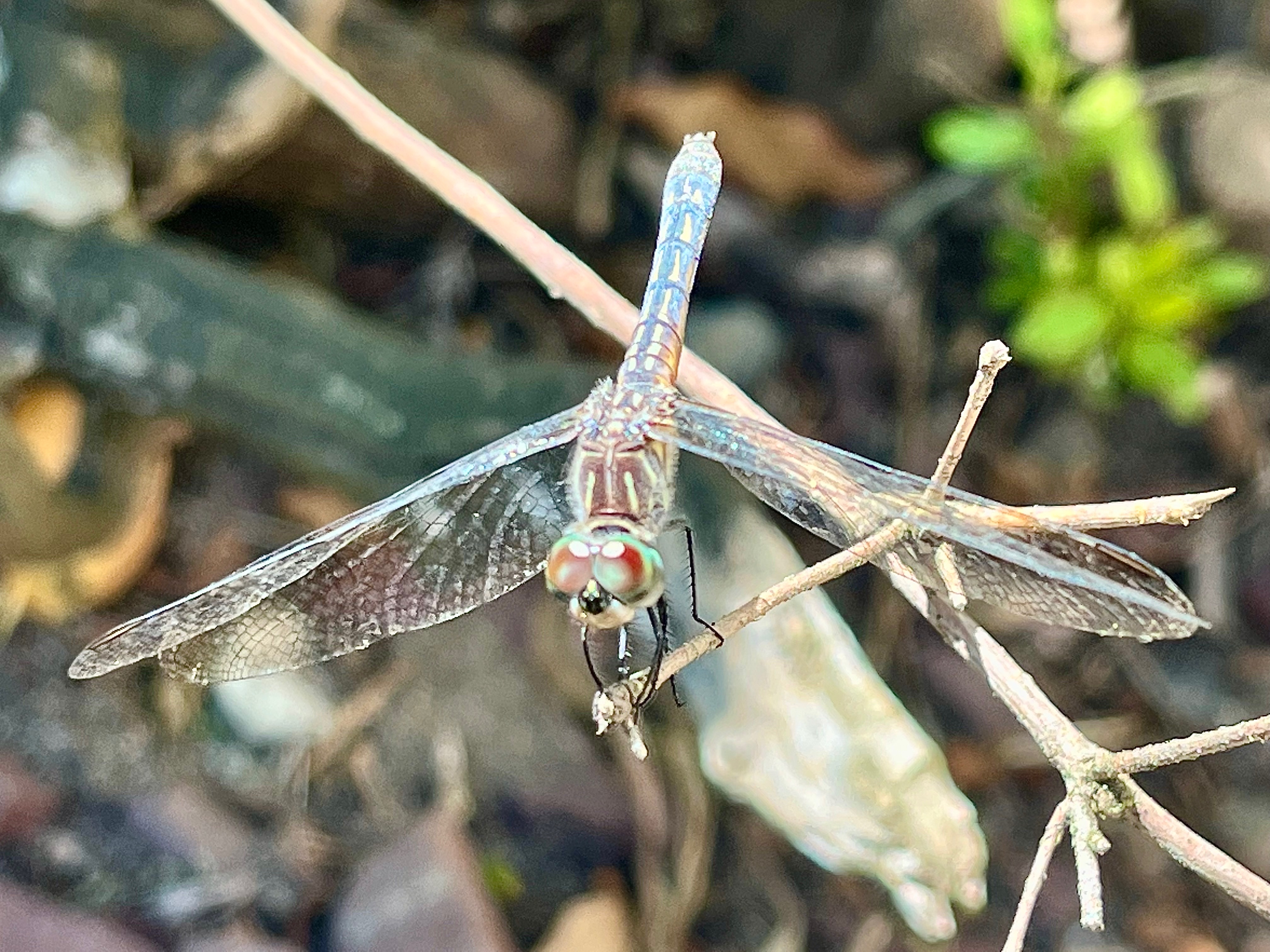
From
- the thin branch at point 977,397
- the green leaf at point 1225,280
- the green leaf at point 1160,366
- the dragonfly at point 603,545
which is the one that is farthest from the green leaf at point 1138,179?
the thin branch at point 977,397

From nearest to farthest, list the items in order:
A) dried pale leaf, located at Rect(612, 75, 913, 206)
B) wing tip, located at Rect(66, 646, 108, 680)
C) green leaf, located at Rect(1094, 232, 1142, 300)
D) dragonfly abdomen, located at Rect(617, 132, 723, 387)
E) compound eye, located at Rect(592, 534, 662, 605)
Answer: compound eye, located at Rect(592, 534, 662, 605), wing tip, located at Rect(66, 646, 108, 680), dragonfly abdomen, located at Rect(617, 132, 723, 387), green leaf, located at Rect(1094, 232, 1142, 300), dried pale leaf, located at Rect(612, 75, 913, 206)

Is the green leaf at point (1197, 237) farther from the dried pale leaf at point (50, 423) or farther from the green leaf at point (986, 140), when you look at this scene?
the dried pale leaf at point (50, 423)

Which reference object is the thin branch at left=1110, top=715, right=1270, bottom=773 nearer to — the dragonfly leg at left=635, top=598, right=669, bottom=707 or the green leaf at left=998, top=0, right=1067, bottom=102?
the dragonfly leg at left=635, top=598, right=669, bottom=707

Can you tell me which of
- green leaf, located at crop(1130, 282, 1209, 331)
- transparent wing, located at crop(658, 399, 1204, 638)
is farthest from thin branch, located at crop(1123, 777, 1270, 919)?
green leaf, located at crop(1130, 282, 1209, 331)

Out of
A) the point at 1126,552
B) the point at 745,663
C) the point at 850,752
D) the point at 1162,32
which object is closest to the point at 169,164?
the point at 745,663

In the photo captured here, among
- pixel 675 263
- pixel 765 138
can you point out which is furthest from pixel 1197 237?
pixel 675 263

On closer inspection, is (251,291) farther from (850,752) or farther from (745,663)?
(850,752)
